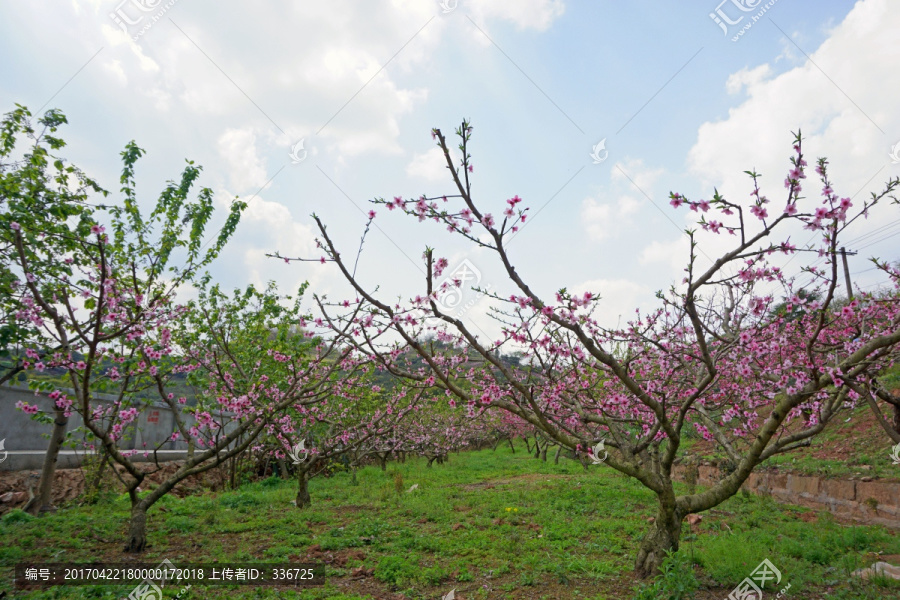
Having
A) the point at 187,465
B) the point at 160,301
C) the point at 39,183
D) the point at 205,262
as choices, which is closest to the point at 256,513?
the point at 187,465

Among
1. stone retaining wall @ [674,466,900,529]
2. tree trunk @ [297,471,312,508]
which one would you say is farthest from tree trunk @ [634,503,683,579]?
tree trunk @ [297,471,312,508]

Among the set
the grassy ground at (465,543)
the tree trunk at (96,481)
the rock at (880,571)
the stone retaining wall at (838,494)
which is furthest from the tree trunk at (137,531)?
the stone retaining wall at (838,494)

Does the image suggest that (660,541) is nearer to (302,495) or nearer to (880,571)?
(880,571)

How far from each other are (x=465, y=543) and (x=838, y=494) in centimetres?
709

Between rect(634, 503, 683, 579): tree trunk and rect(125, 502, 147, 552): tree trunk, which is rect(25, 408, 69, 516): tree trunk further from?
rect(634, 503, 683, 579): tree trunk

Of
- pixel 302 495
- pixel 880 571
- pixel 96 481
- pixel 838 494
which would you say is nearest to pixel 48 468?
pixel 96 481

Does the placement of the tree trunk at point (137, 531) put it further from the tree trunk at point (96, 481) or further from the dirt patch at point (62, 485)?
the tree trunk at point (96, 481)

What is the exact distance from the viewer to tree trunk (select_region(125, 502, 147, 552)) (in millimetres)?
6215

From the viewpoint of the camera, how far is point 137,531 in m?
6.27

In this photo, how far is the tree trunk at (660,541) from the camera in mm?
4980

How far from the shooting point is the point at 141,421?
16.6 metres

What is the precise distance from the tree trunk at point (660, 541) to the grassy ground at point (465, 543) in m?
0.31

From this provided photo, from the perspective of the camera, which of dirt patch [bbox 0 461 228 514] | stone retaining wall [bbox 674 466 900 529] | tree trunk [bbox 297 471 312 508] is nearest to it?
stone retaining wall [bbox 674 466 900 529]

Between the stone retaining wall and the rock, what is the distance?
3.37 metres
